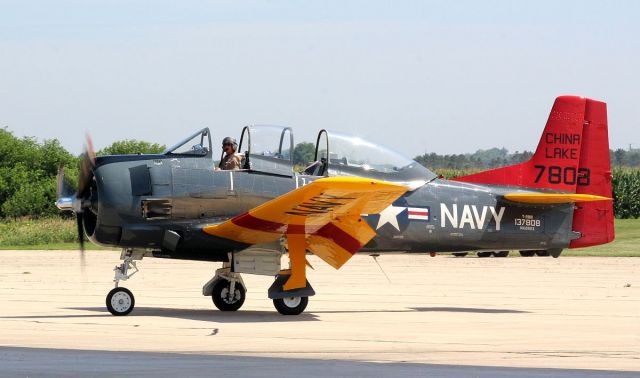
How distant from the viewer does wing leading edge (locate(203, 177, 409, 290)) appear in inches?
535

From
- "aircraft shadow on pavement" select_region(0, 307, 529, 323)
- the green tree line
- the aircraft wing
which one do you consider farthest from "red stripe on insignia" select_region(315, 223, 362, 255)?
the green tree line

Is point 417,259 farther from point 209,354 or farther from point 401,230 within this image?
point 209,354

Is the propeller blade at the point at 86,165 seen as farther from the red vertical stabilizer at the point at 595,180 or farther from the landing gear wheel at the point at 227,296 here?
the red vertical stabilizer at the point at 595,180

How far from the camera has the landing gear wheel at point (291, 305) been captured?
50.8ft

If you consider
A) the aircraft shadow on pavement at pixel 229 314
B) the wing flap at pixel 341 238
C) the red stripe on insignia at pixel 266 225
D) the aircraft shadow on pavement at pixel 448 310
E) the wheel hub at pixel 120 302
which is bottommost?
the aircraft shadow on pavement at pixel 448 310

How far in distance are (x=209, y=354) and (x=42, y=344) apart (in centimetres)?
200

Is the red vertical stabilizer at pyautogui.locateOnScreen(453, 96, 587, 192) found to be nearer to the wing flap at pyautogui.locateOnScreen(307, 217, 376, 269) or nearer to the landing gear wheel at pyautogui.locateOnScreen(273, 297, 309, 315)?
the wing flap at pyautogui.locateOnScreen(307, 217, 376, 269)

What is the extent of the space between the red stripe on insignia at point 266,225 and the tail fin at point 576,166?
3.29 meters

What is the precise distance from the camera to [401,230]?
16062 mm

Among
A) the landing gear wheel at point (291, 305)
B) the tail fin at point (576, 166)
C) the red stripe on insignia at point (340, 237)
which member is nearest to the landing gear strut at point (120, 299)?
the landing gear wheel at point (291, 305)

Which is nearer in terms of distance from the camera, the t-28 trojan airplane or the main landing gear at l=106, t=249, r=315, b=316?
the t-28 trojan airplane

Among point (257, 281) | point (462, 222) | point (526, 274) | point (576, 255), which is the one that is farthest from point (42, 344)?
point (576, 255)

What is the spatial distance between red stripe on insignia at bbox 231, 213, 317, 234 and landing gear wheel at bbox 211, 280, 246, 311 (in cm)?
170

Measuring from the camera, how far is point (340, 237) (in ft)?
50.9
